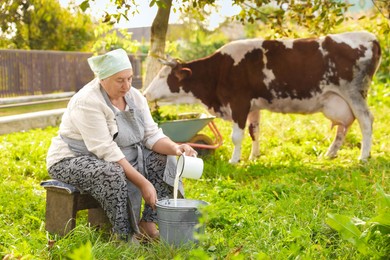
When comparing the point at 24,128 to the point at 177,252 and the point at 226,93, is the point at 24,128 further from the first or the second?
the point at 177,252

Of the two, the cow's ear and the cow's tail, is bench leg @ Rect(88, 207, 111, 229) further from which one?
the cow's tail

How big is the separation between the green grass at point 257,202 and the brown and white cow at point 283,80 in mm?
553

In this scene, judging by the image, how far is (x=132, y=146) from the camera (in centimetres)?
428

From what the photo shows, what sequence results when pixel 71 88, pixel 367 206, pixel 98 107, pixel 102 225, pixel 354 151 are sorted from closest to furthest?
pixel 98 107
pixel 102 225
pixel 367 206
pixel 354 151
pixel 71 88

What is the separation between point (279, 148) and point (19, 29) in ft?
Result: 37.2

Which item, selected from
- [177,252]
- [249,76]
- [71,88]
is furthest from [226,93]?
[71,88]

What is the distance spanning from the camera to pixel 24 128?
9742 millimetres

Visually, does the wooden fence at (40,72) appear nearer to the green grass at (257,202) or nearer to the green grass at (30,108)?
the green grass at (30,108)

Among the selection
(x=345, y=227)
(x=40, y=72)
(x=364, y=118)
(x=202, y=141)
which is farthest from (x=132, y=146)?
(x=40, y=72)

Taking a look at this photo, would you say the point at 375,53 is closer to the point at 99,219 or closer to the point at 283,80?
the point at 283,80

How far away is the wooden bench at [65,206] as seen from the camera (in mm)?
4016

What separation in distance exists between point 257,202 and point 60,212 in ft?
5.53

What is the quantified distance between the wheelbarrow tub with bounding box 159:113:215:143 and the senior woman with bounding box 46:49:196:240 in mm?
2243

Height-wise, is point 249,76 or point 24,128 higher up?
point 249,76
